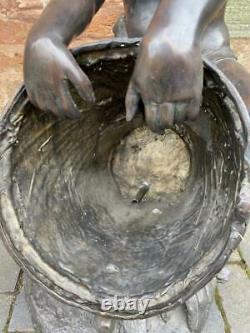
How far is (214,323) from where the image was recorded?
1481mm

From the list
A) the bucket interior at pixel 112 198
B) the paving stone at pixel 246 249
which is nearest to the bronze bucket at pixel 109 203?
the bucket interior at pixel 112 198

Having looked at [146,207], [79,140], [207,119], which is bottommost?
[146,207]

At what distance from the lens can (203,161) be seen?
1380 millimetres

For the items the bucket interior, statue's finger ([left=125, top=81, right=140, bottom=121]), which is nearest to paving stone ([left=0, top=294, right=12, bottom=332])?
the bucket interior

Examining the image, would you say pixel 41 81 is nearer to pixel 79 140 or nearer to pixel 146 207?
pixel 79 140

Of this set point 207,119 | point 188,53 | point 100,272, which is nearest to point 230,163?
point 207,119

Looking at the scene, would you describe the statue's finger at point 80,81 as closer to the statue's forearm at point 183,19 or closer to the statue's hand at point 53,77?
the statue's hand at point 53,77

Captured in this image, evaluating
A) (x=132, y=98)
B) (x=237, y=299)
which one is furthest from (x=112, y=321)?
(x=132, y=98)

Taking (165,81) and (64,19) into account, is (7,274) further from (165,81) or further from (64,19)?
(165,81)

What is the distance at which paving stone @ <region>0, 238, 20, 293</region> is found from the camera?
162cm

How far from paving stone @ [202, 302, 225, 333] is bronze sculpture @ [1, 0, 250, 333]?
68 millimetres

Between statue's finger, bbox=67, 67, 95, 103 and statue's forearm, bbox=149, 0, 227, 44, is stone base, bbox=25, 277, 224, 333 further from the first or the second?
statue's forearm, bbox=149, 0, 227, 44

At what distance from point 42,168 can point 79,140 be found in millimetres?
155

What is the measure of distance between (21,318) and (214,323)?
0.56 meters
